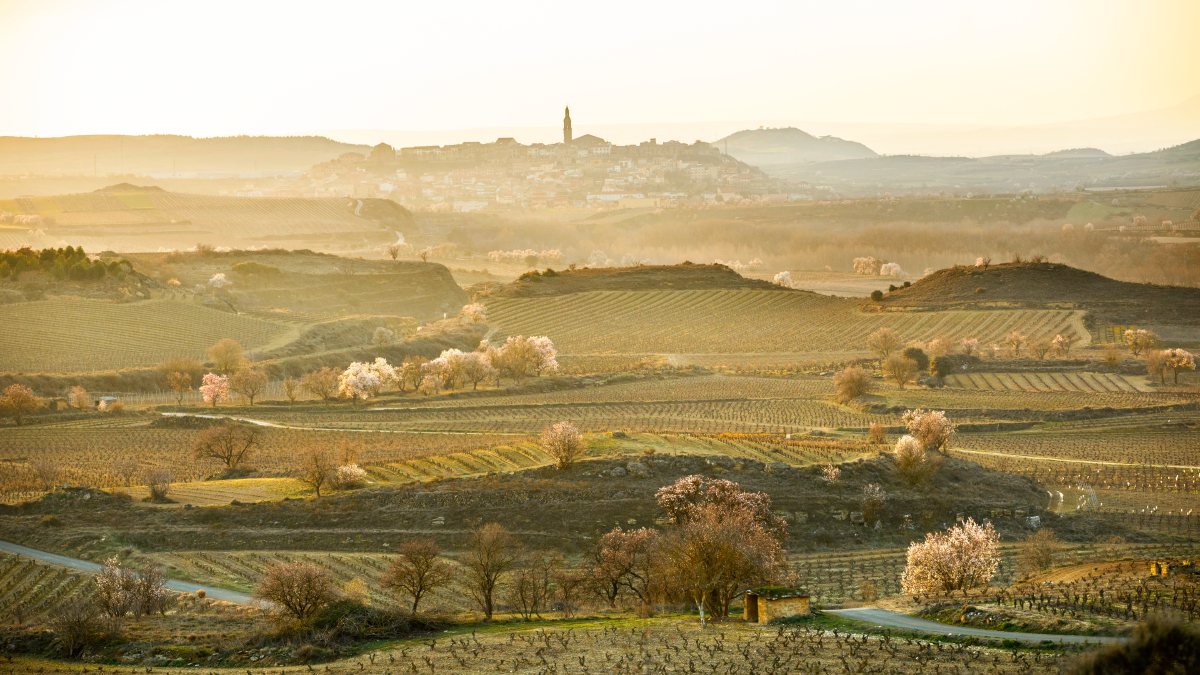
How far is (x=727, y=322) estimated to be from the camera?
265 ft

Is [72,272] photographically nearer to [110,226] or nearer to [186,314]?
[186,314]

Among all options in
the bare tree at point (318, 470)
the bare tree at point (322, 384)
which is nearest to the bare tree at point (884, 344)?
the bare tree at point (322, 384)

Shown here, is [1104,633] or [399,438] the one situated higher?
[1104,633]

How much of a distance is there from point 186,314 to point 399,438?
122 ft

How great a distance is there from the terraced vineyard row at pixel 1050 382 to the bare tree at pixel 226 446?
37.3 meters

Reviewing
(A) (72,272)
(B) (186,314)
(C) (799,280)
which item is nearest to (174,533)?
(B) (186,314)

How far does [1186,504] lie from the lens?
31938mm

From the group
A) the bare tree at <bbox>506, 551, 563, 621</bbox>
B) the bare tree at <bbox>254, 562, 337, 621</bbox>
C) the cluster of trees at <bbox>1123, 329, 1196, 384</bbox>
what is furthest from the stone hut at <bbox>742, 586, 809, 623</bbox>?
the cluster of trees at <bbox>1123, 329, 1196, 384</bbox>

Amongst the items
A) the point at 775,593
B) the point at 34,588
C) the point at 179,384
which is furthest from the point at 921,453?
the point at 179,384

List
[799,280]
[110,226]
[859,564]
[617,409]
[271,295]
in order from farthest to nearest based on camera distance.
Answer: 1. [110,226]
2. [799,280]
3. [271,295]
4. [617,409]
5. [859,564]

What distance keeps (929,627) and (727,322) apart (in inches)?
2577

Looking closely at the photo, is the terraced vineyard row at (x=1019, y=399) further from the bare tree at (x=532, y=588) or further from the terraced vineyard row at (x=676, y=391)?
the bare tree at (x=532, y=588)

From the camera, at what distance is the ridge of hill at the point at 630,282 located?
9156 cm

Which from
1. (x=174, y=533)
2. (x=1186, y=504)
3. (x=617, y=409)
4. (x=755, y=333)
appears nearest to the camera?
(x=174, y=533)
